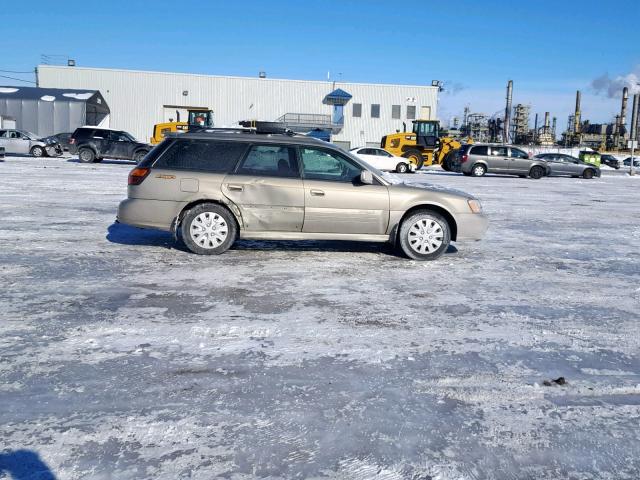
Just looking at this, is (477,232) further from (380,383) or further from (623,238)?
(380,383)

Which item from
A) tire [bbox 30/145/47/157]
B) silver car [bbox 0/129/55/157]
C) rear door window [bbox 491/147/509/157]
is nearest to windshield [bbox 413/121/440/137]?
rear door window [bbox 491/147/509/157]

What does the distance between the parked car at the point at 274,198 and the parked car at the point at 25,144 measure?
26772 millimetres

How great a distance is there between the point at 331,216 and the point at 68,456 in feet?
16.3

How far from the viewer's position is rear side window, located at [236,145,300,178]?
296 inches

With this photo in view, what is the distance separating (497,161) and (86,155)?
20.1 metres

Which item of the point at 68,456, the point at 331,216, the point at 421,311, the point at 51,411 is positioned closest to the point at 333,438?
the point at 68,456

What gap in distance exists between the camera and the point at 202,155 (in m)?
7.56

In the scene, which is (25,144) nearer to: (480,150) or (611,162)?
(480,150)

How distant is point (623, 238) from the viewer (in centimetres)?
1005

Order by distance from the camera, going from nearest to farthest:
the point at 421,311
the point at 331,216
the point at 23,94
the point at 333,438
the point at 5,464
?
1. the point at 5,464
2. the point at 333,438
3. the point at 421,311
4. the point at 331,216
5. the point at 23,94

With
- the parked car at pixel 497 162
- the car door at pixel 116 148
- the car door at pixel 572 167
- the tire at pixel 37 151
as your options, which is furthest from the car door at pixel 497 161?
the tire at pixel 37 151

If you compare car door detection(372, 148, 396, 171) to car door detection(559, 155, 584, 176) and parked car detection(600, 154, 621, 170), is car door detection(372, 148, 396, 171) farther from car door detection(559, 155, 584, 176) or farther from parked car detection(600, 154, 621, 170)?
parked car detection(600, 154, 621, 170)

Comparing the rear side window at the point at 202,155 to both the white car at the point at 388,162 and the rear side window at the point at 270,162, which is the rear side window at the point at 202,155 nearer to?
the rear side window at the point at 270,162

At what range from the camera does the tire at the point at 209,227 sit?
24.3 feet
